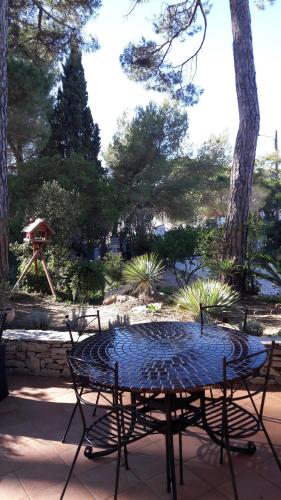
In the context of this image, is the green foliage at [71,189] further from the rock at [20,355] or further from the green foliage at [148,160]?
the rock at [20,355]

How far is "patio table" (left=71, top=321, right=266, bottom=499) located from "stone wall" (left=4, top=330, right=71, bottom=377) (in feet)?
2.84

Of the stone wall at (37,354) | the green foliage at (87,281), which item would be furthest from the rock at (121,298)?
the stone wall at (37,354)

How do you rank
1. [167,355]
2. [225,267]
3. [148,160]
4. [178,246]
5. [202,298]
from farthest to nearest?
[148,160], [178,246], [225,267], [202,298], [167,355]

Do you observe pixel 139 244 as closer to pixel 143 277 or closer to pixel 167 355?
pixel 143 277

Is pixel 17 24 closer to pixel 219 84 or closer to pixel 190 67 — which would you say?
pixel 190 67

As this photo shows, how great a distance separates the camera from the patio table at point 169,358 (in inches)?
61.7

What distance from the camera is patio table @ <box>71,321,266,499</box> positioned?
157 centimetres

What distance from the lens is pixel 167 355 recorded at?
188 cm

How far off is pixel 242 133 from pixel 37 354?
4245 millimetres

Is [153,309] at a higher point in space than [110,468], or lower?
higher

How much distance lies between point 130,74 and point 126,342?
633 centimetres

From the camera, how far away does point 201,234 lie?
611cm

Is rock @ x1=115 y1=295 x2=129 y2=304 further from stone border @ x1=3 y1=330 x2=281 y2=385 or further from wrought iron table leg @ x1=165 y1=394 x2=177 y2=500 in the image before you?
wrought iron table leg @ x1=165 y1=394 x2=177 y2=500

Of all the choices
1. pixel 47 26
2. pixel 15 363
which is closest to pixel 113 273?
pixel 47 26
